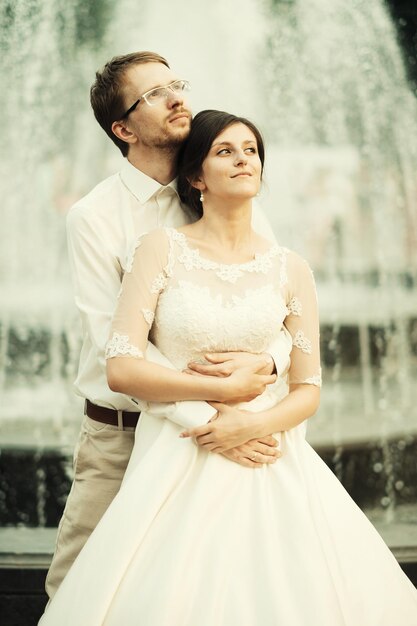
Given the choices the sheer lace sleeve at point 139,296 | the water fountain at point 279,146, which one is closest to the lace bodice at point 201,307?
the sheer lace sleeve at point 139,296

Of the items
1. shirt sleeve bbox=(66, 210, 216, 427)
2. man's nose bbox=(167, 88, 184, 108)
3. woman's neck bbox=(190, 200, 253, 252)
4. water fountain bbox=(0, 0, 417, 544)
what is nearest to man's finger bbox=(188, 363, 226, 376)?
shirt sleeve bbox=(66, 210, 216, 427)

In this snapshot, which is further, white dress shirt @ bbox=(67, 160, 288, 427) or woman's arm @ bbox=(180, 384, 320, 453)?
white dress shirt @ bbox=(67, 160, 288, 427)

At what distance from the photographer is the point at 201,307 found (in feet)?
8.43

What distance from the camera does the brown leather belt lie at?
9.51 feet

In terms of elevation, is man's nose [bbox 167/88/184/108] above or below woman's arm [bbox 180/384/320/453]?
above

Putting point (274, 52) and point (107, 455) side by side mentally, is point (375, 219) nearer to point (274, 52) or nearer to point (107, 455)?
point (274, 52)

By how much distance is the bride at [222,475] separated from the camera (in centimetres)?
228

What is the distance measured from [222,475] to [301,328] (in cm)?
56


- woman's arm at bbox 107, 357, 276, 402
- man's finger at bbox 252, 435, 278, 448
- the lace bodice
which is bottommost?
man's finger at bbox 252, 435, 278, 448

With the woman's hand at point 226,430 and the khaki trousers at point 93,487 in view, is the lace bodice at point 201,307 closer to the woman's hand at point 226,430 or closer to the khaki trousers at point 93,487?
the woman's hand at point 226,430

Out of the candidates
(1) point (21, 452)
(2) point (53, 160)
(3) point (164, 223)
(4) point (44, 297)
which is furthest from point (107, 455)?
(2) point (53, 160)

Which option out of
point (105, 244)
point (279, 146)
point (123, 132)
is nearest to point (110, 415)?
point (105, 244)

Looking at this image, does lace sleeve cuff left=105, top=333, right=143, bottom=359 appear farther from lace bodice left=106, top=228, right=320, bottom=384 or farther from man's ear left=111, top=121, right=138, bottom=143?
man's ear left=111, top=121, right=138, bottom=143

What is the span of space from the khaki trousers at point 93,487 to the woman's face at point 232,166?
885 millimetres
